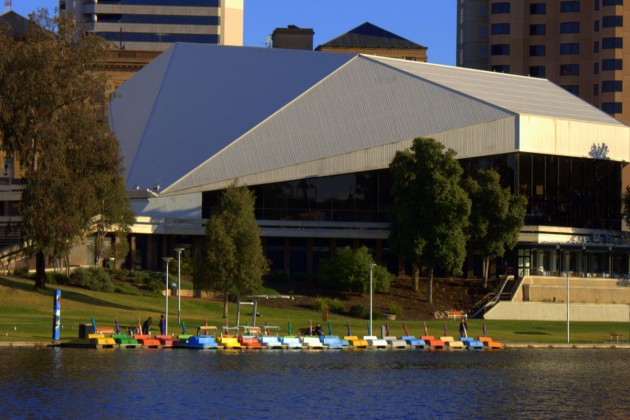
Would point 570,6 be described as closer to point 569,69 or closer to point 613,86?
point 569,69

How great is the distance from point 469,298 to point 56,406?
55911 millimetres

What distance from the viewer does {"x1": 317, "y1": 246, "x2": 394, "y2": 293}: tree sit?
92.2 m

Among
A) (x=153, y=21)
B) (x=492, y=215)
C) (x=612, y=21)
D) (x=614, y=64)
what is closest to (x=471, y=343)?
(x=492, y=215)

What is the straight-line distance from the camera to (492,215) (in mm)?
98688

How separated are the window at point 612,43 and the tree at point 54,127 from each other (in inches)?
3669

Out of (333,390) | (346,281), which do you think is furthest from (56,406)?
(346,281)

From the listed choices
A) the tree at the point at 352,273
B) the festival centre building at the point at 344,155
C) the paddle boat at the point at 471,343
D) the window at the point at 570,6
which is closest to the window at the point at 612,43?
the window at the point at 570,6

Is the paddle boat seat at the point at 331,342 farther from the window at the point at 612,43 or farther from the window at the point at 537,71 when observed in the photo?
the window at the point at 537,71

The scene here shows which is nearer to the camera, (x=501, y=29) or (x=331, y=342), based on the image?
(x=331, y=342)

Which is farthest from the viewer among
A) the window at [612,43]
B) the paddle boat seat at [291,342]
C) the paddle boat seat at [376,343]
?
the window at [612,43]

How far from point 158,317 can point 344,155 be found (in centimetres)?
3066

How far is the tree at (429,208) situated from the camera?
93750mm

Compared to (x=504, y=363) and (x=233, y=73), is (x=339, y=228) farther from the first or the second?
(x=504, y=363)

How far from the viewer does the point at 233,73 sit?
368ft
